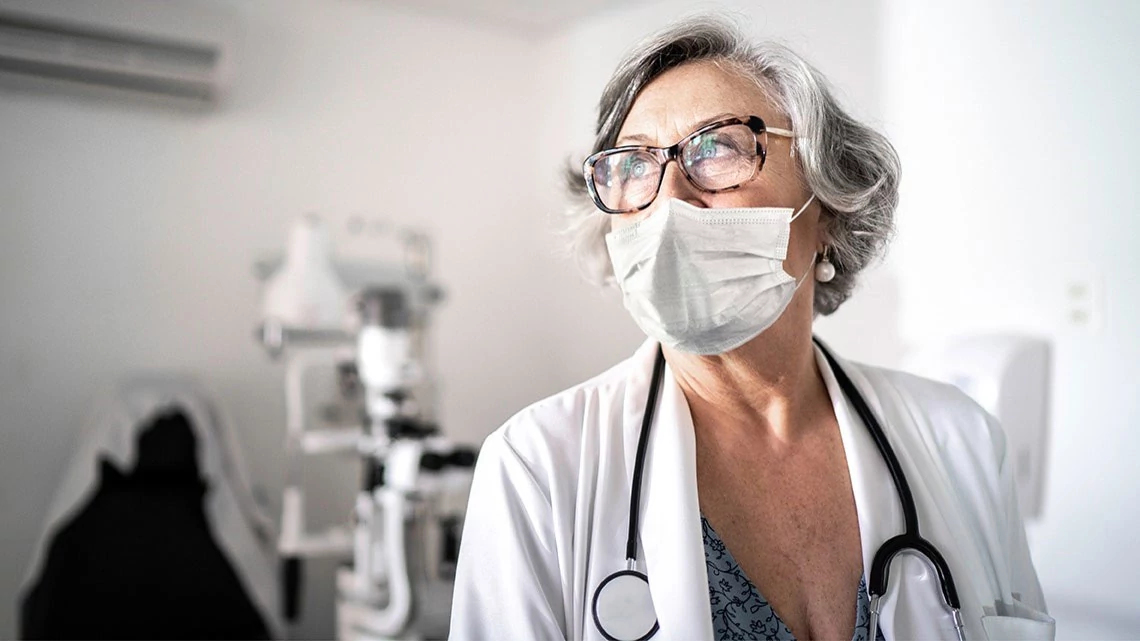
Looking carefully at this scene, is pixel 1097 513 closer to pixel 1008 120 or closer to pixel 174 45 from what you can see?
pixel 1008 120

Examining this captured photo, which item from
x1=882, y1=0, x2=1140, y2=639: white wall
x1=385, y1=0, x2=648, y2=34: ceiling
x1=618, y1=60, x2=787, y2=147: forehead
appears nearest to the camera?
x1=618, y1=60, x2=787, y2=147: forehead

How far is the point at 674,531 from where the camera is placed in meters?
0.79

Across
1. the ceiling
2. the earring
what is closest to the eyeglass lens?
the earring

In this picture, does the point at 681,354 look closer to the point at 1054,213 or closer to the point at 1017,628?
the point at 1017,628

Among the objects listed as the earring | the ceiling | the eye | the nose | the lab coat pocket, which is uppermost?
the ceiling

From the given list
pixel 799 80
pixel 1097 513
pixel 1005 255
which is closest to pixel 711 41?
pixel 799 80

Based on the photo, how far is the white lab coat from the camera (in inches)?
30.8

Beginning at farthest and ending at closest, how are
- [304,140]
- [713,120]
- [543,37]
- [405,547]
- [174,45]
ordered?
[304,140], [174,45], [543,37], [405,547], [713,120]

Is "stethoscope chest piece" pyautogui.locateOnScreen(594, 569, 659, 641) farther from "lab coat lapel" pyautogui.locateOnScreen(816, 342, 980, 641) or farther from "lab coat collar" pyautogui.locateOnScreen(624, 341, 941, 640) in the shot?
"lab coat lapel" pyautogui.locateOnScreen(816, 342, 980, 641)

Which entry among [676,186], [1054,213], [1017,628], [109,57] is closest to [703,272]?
[676,186]

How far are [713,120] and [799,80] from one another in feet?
0.37

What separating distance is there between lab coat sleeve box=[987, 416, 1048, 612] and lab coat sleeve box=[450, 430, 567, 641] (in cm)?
53

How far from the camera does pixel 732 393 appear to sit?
94 centimetres

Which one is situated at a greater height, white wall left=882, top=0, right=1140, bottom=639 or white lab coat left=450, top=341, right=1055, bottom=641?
white wall left=882, top=0, right=1140, bottom=639
